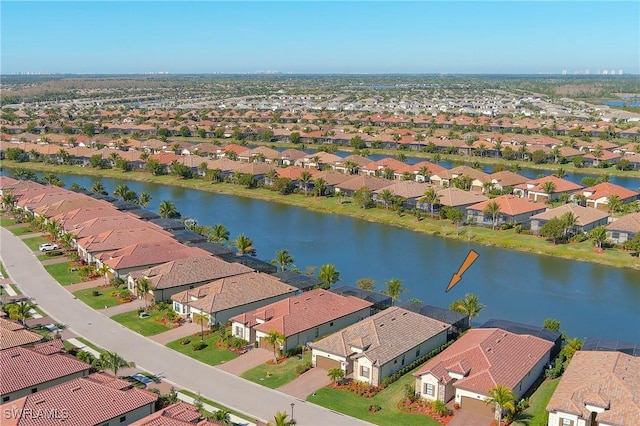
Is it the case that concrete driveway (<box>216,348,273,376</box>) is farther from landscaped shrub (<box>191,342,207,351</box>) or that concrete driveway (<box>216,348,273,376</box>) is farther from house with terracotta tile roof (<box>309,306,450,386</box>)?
house with terracotta tile roof (<box>309,306,450,386</box>)

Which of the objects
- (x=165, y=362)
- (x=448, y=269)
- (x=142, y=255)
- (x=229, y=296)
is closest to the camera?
(x=165, y=362)

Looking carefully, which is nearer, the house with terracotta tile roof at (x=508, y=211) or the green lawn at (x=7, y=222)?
the house with terracotta tile roof at (x=508, y=211)

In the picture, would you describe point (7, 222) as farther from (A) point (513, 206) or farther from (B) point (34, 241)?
(A) point (513, 206)

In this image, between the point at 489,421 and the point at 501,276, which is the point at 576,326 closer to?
the point at 501,276

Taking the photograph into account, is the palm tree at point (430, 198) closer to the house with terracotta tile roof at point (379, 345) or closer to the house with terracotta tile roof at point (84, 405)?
the house with terracotta tile roof at point (379, 345)

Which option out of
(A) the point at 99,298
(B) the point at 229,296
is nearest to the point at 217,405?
(B) the point at 229,296

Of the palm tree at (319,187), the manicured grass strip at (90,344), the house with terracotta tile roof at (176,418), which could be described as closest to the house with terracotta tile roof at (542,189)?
the palm tree at (319,187)
